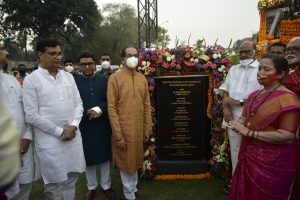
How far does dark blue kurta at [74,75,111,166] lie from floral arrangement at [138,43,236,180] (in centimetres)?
93

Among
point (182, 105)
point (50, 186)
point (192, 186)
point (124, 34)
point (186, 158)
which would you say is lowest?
point (192, 186)

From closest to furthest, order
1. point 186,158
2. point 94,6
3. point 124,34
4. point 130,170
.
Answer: point 130,170 < point 186,158 < point 94,6 < point 124,34

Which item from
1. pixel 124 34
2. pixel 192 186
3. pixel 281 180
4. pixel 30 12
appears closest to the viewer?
pixel 281 180

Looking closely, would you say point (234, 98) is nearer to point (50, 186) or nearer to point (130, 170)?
point (130, 170)

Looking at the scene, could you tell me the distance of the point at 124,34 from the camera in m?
44.8

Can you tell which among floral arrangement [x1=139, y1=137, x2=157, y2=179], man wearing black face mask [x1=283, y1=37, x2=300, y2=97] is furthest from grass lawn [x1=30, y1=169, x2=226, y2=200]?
man wearing black face mask [x1=283, y1=37, x2=300, y2=97]

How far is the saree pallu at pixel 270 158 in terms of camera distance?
268cm

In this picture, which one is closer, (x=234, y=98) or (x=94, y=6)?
(x=234, y=98)

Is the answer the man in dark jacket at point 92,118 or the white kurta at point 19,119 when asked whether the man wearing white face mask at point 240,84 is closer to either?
the man in dark jacket at point 92,118

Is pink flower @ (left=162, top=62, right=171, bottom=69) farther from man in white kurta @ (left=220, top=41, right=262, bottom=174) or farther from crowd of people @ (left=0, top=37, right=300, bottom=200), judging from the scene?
man in white kurta @ (left=220, top=41, right=262, bottom=174)

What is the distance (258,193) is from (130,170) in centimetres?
190

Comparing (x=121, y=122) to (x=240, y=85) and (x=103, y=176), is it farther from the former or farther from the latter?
(x=240, y=85)

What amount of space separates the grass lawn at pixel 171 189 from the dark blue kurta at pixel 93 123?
0.78 meters

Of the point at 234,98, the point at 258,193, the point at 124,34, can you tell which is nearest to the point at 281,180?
the point at 258,193
